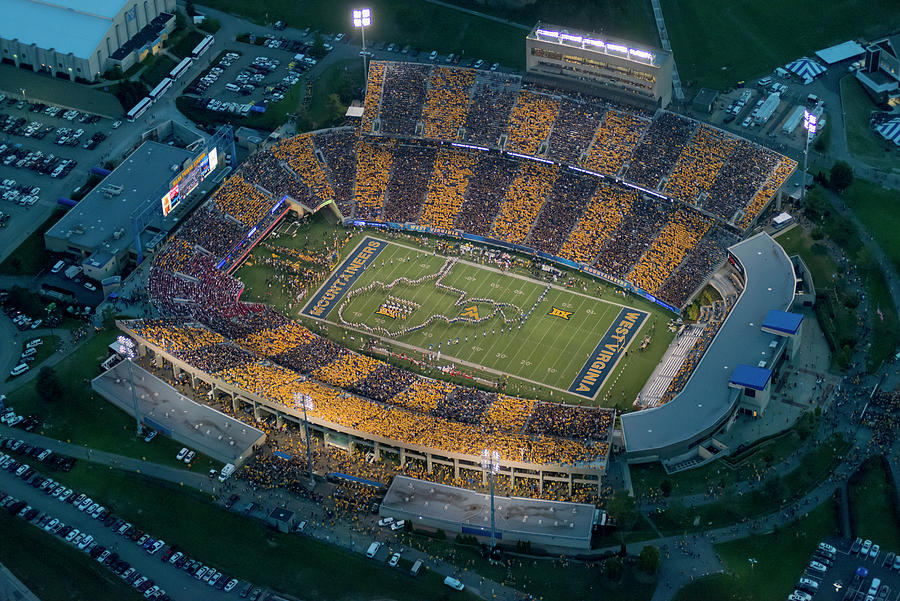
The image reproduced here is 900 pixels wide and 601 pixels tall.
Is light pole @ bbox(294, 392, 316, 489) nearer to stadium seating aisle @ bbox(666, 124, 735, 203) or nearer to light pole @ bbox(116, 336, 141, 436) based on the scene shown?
light pole @ bbox(116, 336, 141, 436)

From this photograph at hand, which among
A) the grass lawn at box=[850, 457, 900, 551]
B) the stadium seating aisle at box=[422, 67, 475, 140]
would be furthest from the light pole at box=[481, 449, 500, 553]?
the stadium seating aisle at box=[422, 67, 475, 140]

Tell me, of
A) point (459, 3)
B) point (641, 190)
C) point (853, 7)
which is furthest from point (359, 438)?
point (853, 7)

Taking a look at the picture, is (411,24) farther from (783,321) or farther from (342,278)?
(783,321)

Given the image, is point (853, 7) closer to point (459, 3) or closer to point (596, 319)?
point (459, 3)

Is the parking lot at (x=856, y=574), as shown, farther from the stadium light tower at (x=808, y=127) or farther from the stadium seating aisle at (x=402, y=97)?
the stadium seating aisle at (x=402, y=97)

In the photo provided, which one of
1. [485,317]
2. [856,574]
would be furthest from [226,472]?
[856,574]

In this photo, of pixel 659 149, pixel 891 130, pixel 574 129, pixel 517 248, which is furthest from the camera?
pixel 891 130
